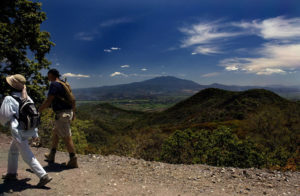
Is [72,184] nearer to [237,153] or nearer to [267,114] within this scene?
[237,153]

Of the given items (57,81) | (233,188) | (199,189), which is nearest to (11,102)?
(57,81)

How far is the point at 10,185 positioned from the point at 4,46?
10934mm

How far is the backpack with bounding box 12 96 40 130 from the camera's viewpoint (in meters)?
4.06

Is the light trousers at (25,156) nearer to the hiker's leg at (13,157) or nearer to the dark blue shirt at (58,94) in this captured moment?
the hiker's leg at (13,157)

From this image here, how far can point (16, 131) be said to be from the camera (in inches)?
154

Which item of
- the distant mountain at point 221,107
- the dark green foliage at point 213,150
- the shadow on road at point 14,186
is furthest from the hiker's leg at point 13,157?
the distant mountain at point 221,107

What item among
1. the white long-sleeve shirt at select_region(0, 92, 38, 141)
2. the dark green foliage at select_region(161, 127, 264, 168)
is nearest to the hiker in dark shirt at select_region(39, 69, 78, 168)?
the white long-sleeve shirt at select_region(0, 92, 38, 141)

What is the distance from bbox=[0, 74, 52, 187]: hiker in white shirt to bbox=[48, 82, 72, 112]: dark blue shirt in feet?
2.97

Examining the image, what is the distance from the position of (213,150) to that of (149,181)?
5962mm

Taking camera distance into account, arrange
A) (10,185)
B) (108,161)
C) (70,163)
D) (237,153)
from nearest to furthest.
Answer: (10,185), (70,163), (108,161), (237,153)

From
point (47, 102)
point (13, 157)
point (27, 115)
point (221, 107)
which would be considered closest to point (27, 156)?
point (13, 157)

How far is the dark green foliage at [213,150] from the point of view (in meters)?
9.70

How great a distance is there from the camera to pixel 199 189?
4855 millimetres

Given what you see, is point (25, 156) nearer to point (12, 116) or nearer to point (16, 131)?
point (16, 131)
